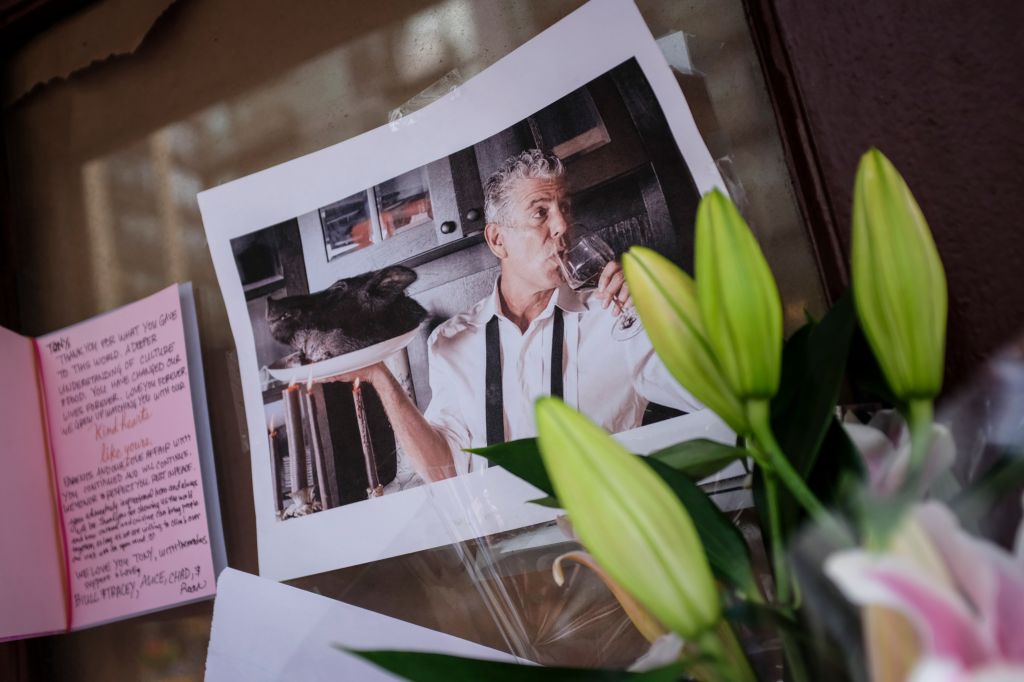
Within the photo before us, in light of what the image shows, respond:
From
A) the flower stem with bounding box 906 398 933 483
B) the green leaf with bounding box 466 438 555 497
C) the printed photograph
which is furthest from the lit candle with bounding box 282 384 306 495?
the flower stem with bounding box 906 398 933 483

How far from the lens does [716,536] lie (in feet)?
0.76

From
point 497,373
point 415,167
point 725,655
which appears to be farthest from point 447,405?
point 725,655

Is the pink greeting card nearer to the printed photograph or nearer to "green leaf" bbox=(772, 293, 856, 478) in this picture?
the printed photograph

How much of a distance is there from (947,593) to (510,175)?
0.32 meters

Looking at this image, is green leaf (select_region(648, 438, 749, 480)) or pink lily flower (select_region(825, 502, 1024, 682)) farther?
green leaf (select_region(648, 438, 749, 480))

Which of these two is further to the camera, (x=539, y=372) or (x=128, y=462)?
(x=128, y=462)

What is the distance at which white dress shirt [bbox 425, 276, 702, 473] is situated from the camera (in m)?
0.36

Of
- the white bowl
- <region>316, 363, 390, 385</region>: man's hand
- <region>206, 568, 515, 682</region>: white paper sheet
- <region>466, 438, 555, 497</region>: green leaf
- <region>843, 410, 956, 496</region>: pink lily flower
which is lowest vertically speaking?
<region>206, 568, 515, 682</region>: white paper sheet

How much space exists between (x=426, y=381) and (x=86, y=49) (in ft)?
1.25

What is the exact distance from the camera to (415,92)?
17.9 inches

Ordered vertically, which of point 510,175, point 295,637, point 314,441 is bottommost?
point 295,637

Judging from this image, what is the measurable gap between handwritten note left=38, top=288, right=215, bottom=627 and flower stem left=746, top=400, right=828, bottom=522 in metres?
0.38

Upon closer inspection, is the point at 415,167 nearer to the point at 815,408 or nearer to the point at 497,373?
the point at 497,373

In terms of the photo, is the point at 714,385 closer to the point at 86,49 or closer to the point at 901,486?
the point at 901,486
